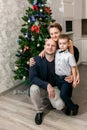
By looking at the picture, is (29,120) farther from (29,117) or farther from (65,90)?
(65,90)

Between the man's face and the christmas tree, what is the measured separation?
1.96 ft

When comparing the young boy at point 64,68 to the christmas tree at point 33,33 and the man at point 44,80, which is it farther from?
the christmas tree at point 33,33

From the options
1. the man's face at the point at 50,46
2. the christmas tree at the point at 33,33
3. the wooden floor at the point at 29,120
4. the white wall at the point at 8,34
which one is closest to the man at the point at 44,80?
the man's face at the point at 50,46

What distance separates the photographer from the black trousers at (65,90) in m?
2.60

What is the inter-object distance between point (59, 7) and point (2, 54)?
5.96ft

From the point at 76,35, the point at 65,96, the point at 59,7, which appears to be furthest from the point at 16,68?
the point at 76,35

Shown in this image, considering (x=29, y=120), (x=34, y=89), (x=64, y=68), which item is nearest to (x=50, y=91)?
(x=34, y=89)

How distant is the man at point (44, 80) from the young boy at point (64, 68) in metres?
0.07

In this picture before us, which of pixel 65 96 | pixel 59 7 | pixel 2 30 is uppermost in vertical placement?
pixel 59 7

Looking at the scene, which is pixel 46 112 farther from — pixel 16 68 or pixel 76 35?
pixel 76 35

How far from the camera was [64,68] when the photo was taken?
265 cm

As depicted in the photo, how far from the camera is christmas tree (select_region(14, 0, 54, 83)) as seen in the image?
3.22m

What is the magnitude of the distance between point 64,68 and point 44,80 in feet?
1.02

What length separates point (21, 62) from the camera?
11.3 ft
